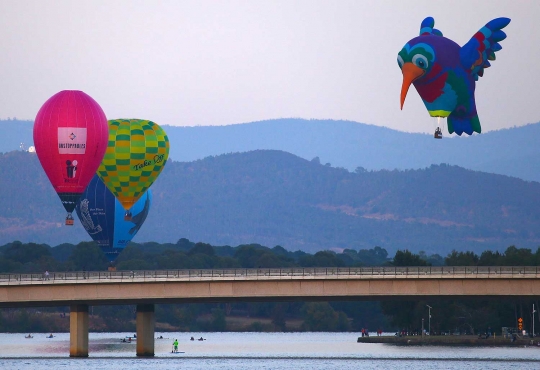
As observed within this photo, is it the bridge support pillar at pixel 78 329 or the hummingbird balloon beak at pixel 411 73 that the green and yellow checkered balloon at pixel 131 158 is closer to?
the bridge support pillar at pixel 78 329

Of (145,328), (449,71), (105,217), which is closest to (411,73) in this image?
(449,71)

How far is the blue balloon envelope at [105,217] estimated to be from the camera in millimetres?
122375

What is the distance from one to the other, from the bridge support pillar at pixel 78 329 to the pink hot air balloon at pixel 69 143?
8103 mm

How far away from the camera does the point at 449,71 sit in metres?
77.0

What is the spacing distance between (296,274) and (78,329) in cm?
1938

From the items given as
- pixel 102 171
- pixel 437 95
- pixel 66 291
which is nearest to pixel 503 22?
pixel 437 95

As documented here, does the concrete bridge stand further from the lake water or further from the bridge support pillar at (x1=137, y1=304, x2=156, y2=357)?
the lake water

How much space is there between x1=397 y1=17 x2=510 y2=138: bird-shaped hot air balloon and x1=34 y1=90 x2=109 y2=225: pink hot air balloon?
36115 millimetres

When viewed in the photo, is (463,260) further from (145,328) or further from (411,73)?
(411,73)

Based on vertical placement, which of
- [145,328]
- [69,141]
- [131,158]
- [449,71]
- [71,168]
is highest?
[449,71]

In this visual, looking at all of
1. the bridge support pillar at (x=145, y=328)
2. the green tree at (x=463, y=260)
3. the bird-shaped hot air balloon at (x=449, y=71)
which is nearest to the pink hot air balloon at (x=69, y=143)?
the bridge support pillar at (x=145, y=328)

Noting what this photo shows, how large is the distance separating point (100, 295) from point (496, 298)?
3068cm

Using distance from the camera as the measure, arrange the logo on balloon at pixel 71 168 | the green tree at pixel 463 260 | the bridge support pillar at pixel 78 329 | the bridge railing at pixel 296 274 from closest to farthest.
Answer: the bridge railing at pixel 296 274 → the bridge support pillar at pixel 78 329 → the logo on balloon at pixel 71 168 → the green tree at pixel 463 260

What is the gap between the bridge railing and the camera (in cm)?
9512
